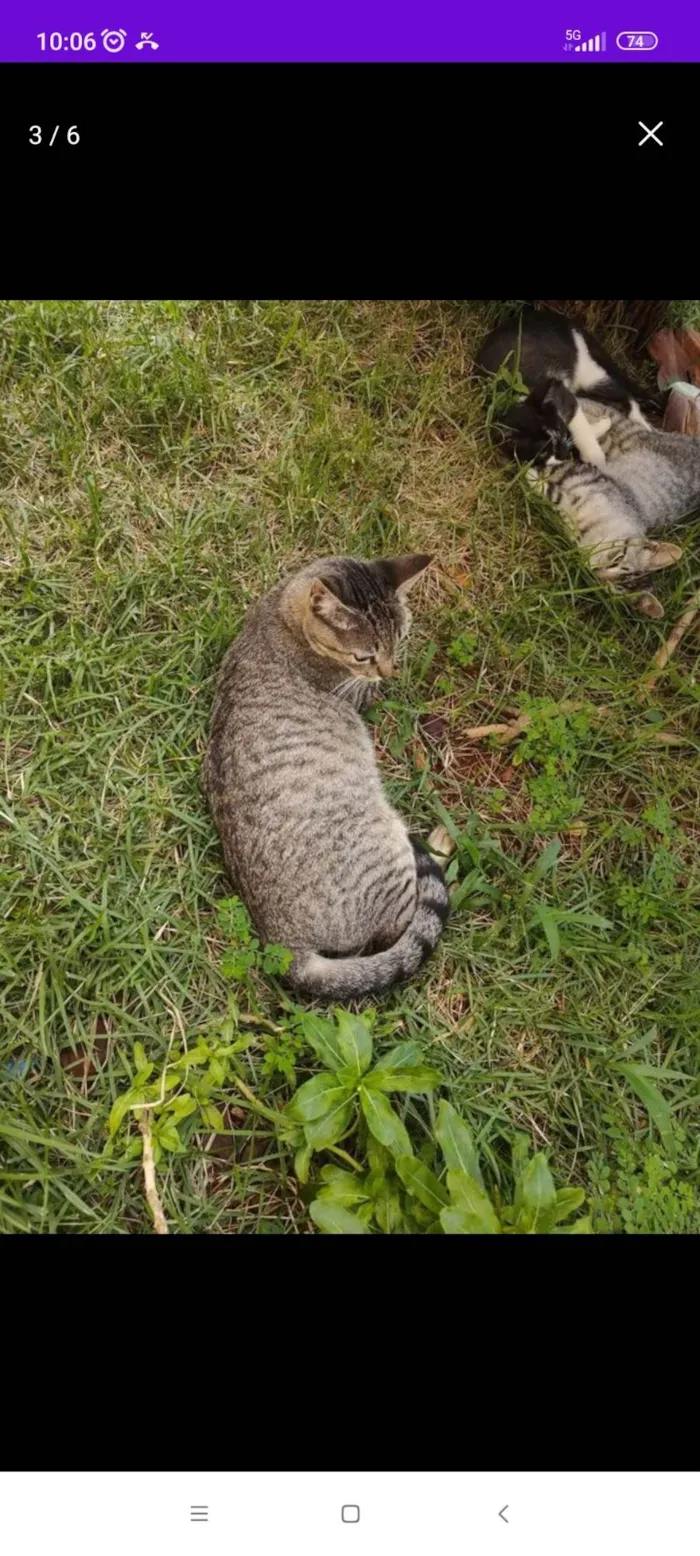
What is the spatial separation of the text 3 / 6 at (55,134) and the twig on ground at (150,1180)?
6.27ft

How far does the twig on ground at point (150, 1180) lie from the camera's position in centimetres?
187

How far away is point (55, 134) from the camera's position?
135 centimetres

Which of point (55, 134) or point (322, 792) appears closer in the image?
point (55, 134)

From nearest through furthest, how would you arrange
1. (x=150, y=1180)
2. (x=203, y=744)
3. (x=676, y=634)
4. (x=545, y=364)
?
(x=150, y=1180) < (x=203, y=744) < (x=676, y=634) < (x=545, y=364)

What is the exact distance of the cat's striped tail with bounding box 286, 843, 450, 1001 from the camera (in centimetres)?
206

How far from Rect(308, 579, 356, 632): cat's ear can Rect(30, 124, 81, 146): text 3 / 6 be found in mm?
1032
